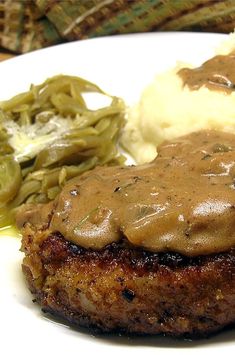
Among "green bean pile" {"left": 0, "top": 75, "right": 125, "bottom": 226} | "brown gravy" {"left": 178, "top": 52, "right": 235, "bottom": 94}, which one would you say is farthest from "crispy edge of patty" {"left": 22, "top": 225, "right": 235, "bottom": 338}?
"brown gravy" {"left": 178, "top": 52, "right": 235, "bottom": 94}

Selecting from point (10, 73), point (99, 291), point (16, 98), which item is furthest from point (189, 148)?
point (10, 73)

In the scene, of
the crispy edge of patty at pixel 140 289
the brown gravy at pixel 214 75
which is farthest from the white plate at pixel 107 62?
the brown gravy at pixel 214 75

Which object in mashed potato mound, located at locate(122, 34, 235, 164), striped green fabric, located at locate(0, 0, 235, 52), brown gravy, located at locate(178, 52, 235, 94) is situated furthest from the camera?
striped green fabric, located at locate(0, 0, 235, 52)

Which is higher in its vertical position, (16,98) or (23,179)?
(16,98)

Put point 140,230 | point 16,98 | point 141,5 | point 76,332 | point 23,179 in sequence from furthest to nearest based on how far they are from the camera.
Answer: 1. point 141,5
2. point 16,98
3. point 23,179
4. point 76,332
5. point 140,230

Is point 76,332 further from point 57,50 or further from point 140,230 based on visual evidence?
point 57,50

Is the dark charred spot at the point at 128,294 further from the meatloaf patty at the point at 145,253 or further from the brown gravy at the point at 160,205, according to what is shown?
the brown gravy at the point at 160,205

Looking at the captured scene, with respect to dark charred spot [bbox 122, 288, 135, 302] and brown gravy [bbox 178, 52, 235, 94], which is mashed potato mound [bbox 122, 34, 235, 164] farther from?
dark charred spot [bbox 122, 288, 135, 302]

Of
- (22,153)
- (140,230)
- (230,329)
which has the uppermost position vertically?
(140,230)
